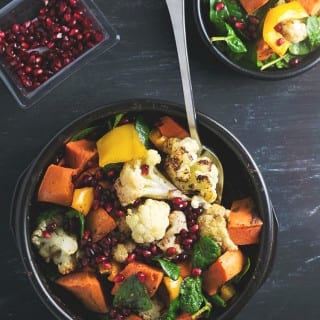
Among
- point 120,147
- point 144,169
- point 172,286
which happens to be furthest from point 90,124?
point 172,286

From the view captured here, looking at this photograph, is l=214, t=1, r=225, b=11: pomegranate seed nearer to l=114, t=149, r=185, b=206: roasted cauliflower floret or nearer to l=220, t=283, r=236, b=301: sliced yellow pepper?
l=114, t=149, r=185, b=206: roasted cauliflower floret

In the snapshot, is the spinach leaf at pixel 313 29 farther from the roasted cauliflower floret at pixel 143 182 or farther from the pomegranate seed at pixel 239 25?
the roasted cauliflower floret at pixel 143 182

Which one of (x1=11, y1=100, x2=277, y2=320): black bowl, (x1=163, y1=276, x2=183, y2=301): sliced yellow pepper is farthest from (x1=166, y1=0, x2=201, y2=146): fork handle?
(x1=163, y1=276, x2=183, y2=301): sliced yellow pepper

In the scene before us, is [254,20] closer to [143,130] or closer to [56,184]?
[143,130]

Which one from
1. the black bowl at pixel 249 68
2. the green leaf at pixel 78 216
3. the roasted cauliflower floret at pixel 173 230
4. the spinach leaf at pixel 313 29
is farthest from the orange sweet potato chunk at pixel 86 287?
the spinach leaf at pixel 313 29

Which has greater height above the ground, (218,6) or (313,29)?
(218,6)

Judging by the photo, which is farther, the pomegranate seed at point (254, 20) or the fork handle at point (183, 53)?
the pomegranate seed at point (254, 20)
